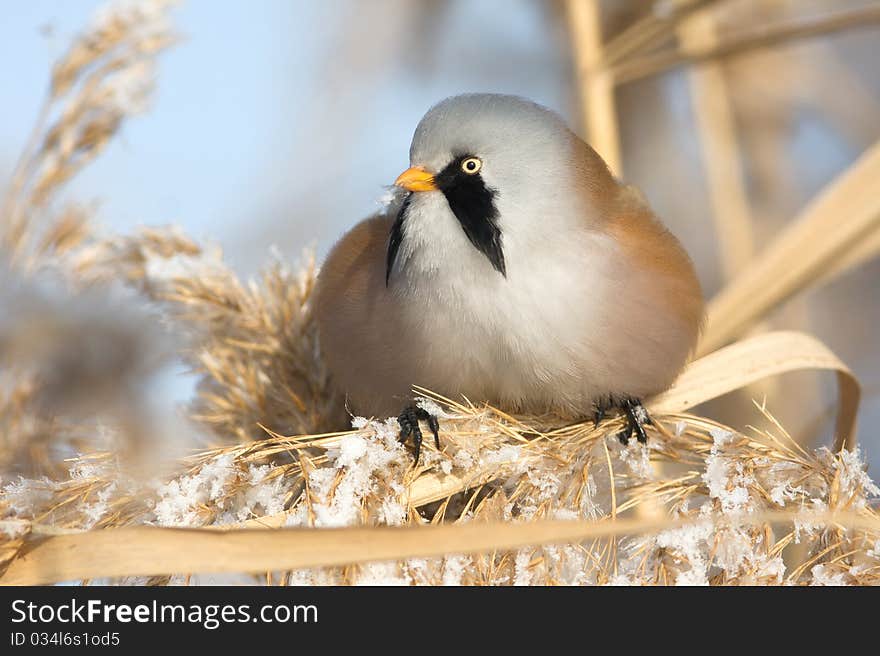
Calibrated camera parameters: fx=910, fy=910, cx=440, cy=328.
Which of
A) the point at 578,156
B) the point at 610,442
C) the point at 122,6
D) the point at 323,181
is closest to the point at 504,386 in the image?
the point at 610,442

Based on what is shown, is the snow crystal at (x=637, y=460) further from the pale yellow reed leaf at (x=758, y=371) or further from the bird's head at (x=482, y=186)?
the bird's head at (x=482, y=186)

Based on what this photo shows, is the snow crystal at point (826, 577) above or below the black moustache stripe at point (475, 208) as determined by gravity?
below

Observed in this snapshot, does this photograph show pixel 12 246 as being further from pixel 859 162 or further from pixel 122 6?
pixel 859 162

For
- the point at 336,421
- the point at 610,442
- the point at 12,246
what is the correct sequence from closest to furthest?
1. the point at 610,442
2. the point at 12,246
3. the point at 336,421

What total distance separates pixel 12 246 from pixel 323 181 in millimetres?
1562

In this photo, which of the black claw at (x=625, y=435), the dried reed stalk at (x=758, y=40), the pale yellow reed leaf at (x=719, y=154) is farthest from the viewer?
the pale yellow reed leaf at (x=719, y=154)

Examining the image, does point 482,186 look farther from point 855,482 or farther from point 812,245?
point 855,482

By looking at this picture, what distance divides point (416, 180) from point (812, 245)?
821 millimetres

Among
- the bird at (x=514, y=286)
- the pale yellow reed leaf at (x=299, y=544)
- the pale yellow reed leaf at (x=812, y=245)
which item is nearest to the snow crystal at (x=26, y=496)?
the pale yellow reed leaf at (x=299, y=544)

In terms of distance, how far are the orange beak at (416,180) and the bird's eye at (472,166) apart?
67 mm

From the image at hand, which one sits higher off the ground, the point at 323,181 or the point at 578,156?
the point at 323,181

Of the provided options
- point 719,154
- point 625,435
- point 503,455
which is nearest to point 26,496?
point 503,455

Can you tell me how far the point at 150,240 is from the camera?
85.7 inches

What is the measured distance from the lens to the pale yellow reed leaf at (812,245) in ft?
5.87
